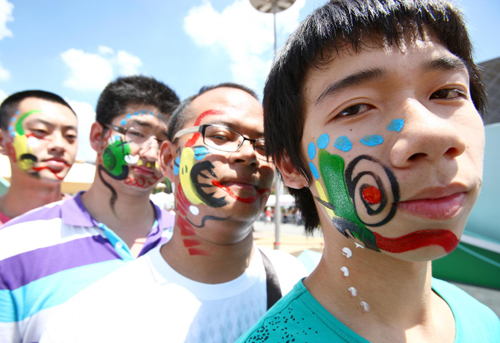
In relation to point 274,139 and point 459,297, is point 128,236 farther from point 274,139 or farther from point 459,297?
point 459,297

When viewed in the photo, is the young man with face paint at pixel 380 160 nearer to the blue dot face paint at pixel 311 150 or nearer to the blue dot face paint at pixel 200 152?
the blue dot face paint at pixel 311 150

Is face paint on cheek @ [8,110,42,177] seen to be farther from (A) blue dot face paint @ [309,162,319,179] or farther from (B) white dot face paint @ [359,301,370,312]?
(B) white dot face paint @ [359,301,370,312]

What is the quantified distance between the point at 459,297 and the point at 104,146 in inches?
126

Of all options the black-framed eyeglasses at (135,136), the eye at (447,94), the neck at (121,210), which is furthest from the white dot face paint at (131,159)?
the eye at (447,94)

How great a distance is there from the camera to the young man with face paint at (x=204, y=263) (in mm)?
1588

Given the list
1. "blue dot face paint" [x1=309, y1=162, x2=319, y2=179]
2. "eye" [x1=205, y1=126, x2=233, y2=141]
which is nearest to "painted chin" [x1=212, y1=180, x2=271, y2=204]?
"eye" [x1=205, y1=126, x2=233, y2=141]

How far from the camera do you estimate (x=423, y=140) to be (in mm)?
875

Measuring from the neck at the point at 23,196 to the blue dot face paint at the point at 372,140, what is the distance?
3.57 meters

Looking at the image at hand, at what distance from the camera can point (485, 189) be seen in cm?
718

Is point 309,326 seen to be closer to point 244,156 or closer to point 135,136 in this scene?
point 244,156

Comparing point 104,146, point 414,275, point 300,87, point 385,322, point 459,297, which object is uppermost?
point 300,87

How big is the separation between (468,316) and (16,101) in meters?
4.67

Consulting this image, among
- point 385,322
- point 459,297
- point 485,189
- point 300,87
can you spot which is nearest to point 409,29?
point 300,87

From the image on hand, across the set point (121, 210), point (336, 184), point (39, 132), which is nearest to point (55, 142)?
point (39, 132)
